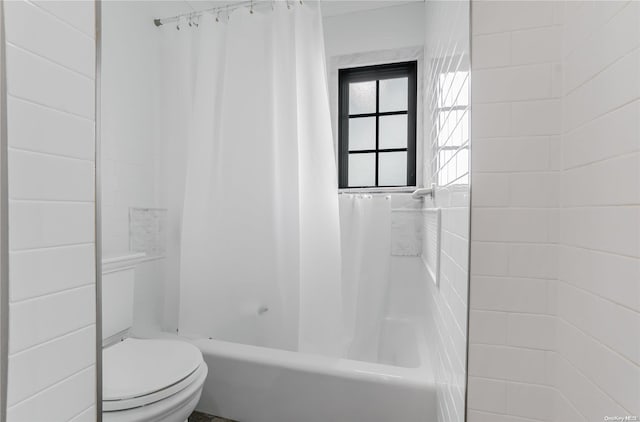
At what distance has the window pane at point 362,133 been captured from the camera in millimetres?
Result: 2112

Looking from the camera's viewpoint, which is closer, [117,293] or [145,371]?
[145,371]

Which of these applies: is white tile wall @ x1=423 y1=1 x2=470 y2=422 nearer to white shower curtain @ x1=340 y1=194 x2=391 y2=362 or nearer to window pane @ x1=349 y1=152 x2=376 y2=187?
white shower curtain @ x1=340 y1=194 x2=391 y2=362

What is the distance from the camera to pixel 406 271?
1.91 m

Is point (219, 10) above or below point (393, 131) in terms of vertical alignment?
above

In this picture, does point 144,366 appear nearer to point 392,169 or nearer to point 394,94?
point 392,169

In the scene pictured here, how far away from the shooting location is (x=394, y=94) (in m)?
2.07

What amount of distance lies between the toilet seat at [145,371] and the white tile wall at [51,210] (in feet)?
1.34

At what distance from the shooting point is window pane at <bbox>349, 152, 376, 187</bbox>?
6.89 ft

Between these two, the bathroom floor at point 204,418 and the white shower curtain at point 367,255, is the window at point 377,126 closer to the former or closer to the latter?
the white shower curtain at point 367,255

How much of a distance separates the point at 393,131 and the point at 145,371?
1.87m

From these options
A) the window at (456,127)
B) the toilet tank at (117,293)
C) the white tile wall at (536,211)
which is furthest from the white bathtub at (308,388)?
the window at (456,127)

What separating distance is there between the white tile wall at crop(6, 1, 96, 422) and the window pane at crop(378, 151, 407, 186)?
176 centimetres

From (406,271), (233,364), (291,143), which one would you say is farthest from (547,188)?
(406,271)

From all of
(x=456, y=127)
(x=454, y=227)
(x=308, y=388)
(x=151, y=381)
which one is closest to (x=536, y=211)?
(x=454, y=227)
